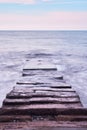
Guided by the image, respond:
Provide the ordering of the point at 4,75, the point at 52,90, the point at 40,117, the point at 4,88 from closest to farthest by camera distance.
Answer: the point at 40,117
the point at 52,90
the point at 4,88
the point at 4,75

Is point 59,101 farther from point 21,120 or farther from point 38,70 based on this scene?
point 38,70

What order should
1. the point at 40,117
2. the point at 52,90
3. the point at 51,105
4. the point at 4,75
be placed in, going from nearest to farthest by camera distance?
the point at 40,117 → the point at 51,105 → the point at 52,90 → the point at 4,75

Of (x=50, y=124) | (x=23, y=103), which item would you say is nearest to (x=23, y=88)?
(x=23, y=103)

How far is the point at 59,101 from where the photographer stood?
7.07 meters

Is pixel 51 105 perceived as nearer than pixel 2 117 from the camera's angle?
No

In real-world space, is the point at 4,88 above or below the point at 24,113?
below

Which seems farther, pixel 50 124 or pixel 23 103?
pixel 23 103

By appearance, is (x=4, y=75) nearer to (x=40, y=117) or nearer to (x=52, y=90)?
(x=52, y=90)

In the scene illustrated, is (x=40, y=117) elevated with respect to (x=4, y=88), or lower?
elevated

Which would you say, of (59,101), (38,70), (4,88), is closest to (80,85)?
(38,70)

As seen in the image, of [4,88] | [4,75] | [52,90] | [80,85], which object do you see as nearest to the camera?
[52,90]

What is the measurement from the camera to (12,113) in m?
6.24

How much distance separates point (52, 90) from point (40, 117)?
2.40 meters

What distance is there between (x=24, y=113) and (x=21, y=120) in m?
0.45
